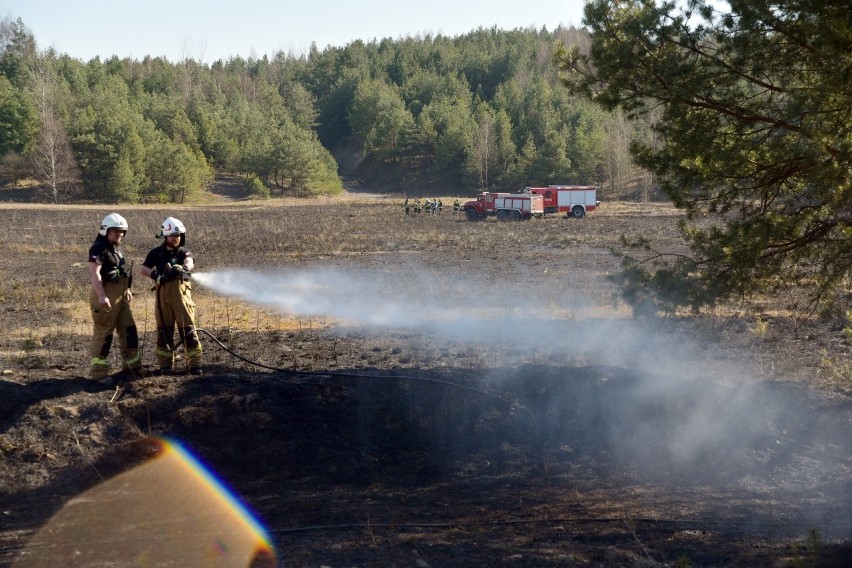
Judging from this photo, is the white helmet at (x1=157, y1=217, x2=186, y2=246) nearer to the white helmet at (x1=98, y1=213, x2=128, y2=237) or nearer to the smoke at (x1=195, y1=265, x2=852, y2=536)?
the white helmet at (x1=98, y1=213, x2=128, y2=237)

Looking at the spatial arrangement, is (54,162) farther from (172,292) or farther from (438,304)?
(172,292)

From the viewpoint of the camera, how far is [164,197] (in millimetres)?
72000

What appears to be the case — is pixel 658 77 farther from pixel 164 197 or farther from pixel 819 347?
pixel 164 197

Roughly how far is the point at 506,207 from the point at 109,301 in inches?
1673

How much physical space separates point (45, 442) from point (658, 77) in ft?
25.5

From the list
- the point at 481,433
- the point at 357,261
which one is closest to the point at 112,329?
the point at 481,433

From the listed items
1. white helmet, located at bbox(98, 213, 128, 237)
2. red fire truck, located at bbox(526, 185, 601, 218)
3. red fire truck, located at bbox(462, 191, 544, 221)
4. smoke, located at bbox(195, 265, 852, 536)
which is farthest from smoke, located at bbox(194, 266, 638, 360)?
red fire truck, located at bbox(526, 185, 601, 218)

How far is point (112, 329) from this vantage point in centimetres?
959

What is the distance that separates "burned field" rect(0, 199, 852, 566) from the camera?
22.0 feet

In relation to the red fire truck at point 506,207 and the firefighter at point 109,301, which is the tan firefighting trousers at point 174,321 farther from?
the red fire truck at point 506,207

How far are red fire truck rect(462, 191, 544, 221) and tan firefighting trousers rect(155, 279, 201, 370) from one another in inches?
1603

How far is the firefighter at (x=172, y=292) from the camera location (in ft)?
31.6

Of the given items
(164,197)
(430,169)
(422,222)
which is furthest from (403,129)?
(422,222)

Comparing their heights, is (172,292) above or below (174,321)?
above
